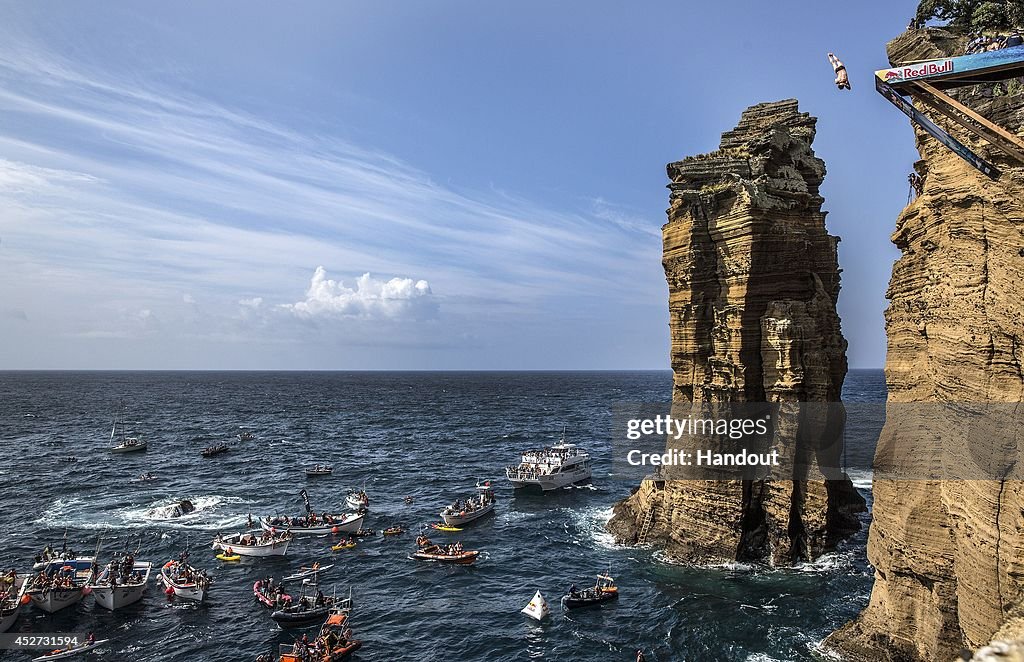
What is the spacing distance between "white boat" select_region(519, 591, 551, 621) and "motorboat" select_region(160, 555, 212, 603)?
21.2 m

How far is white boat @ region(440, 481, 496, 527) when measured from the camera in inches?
2078

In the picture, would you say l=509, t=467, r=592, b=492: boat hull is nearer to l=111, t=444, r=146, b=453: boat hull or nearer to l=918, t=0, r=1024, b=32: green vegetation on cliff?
l=918, t=0, r=1024, b=32: green vegetation on cliff

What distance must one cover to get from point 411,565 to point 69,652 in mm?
20774

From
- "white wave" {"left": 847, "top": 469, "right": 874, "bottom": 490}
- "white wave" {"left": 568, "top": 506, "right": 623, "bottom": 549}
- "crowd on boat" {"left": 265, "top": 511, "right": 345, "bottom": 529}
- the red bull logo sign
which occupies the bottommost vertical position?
"crowd on boat" {"left": 265, "top": 511, "right": 345, "bottom": 529}

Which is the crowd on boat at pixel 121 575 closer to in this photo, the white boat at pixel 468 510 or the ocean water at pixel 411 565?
Result: the ocean water at pixel 411 565

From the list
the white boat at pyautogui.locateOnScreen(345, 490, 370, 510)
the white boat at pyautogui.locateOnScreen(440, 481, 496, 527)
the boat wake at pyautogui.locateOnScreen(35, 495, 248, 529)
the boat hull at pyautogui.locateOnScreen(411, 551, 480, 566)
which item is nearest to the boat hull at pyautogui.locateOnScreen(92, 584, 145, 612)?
the boat wake at pyautogui.locateOnScreen(35, 495, 248, 529)

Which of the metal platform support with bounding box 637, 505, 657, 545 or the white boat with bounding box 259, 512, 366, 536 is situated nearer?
the metal platform support with bounding box 637, 505, 657, 545

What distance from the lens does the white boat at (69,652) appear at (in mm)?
31656

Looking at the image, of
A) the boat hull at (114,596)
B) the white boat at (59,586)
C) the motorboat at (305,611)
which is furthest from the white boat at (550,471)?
the white boat at (59,586)

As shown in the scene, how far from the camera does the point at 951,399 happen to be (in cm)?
2020

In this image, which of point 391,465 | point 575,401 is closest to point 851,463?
point 391,465

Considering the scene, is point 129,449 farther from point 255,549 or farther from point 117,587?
point 117,587

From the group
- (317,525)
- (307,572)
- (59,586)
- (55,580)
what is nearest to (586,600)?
(307,572)

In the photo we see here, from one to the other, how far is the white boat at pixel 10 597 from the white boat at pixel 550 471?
42.1 metres
